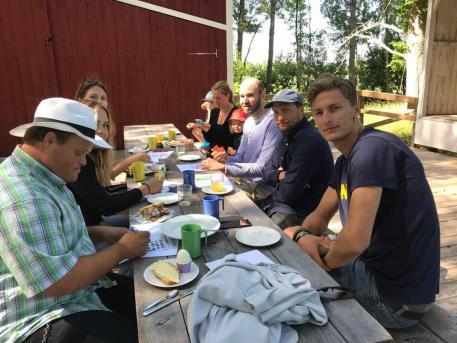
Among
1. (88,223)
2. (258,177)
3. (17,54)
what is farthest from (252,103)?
(17,54)

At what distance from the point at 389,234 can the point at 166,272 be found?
1.06 metres

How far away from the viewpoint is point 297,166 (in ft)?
8.56

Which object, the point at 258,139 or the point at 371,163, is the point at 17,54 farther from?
the point at 371,163

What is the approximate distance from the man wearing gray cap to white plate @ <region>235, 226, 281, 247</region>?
820 millimetres

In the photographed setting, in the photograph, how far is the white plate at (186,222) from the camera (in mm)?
1836

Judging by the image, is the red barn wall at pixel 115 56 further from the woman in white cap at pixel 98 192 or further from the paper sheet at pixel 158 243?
the paper sheet at pixel 158 243

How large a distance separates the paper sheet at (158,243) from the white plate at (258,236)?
0.33 metres

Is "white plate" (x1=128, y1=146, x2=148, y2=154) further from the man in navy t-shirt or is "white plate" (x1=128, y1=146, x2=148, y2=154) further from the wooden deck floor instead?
the man in navy t-shirt

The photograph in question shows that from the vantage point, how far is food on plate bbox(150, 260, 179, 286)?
1441 mm

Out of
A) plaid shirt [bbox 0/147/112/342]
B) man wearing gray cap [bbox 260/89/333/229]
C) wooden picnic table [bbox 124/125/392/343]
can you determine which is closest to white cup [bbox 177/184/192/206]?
wooden picnic table [bbox 124/125/392/343]

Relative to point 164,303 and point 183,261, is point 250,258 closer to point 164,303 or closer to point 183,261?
point 183,261

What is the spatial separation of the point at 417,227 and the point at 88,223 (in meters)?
1.96

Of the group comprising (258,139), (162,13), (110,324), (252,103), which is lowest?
(110,324)

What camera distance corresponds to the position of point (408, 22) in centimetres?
813
